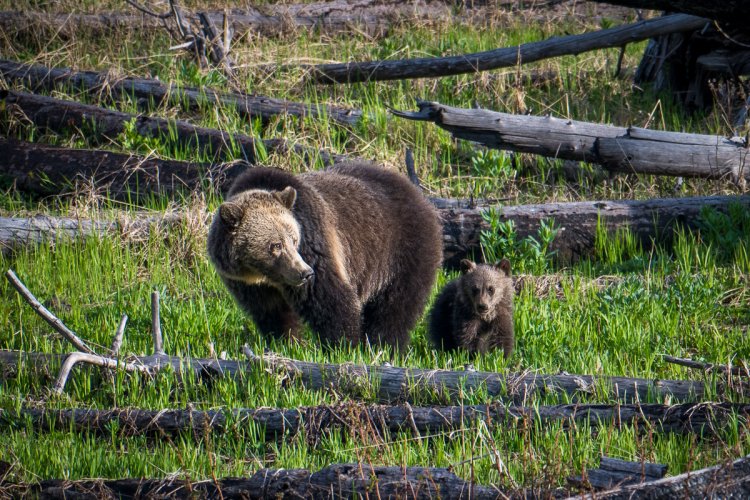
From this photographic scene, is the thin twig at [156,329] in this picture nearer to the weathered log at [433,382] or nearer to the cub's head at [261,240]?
the weathered log at [433,382]

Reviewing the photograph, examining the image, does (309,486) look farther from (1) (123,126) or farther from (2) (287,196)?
(1) (123,126)

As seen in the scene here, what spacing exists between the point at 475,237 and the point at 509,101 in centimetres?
439

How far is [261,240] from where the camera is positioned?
6551 millimetres

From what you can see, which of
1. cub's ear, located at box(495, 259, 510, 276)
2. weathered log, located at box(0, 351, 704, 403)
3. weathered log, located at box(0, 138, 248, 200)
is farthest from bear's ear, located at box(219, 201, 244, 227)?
weathered log, located at box(0, 138, 248, 200)

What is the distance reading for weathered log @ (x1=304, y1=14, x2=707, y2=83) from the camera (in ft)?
39.2

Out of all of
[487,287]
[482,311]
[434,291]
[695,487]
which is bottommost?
[434,291]

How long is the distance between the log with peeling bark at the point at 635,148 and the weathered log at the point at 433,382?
431cm

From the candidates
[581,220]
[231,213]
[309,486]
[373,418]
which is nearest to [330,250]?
[231,213]

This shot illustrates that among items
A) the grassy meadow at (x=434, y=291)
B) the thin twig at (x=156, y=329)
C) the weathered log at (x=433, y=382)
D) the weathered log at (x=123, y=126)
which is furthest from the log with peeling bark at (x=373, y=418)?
the weathered log at (x=123, y=126)

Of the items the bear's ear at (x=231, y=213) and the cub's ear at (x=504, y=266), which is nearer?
the bear's ear at (x=231, y=213)

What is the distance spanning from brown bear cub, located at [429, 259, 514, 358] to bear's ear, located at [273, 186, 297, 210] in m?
1.56

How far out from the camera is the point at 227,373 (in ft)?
18.6

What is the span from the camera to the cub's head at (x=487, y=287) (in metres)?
7.04

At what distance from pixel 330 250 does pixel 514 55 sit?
6.51 m
